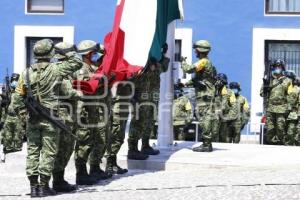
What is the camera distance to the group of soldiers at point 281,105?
15.4 metres

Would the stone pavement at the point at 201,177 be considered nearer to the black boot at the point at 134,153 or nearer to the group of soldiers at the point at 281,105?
the black boot at the point at 134,153

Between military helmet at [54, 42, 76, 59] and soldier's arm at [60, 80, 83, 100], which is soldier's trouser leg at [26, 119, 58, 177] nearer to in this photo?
soldier's arm at [60, 80, 83, 100]

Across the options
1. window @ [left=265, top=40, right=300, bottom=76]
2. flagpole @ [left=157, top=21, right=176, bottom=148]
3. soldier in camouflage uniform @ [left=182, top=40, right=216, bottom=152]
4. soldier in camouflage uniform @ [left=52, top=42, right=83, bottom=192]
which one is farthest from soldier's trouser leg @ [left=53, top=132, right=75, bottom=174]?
window @ [left=265, top=40, right=300, bottom=76]

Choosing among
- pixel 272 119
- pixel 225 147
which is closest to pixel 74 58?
pixel 225 147

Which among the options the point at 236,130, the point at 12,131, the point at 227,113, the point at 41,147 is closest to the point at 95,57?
the point at 41,147

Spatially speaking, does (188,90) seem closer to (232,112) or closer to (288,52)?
(232,112)

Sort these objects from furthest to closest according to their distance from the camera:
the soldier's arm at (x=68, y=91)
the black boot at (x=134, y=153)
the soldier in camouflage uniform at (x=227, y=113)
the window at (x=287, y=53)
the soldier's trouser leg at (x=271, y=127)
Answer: the window at (x=287, y=53) < the soldier in camouflage uniform at (x=227, y=113) < the soldier's trouser leg at (x=271, y=127) < the black boot at (x=134, y=153) < the soldier's arm at (x=68, y=91)

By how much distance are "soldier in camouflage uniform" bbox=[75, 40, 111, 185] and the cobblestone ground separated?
1.04ft

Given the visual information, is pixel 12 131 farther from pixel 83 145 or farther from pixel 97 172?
pixel 83 145

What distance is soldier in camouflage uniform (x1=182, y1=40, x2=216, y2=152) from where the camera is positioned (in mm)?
11883

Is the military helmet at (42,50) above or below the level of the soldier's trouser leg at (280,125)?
above

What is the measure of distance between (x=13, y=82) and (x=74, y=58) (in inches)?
292

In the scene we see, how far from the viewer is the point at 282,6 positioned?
19.2 m

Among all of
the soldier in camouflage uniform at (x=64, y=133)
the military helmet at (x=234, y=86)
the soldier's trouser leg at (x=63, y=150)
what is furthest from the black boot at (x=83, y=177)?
the military helmet at (x=234, y=86)
